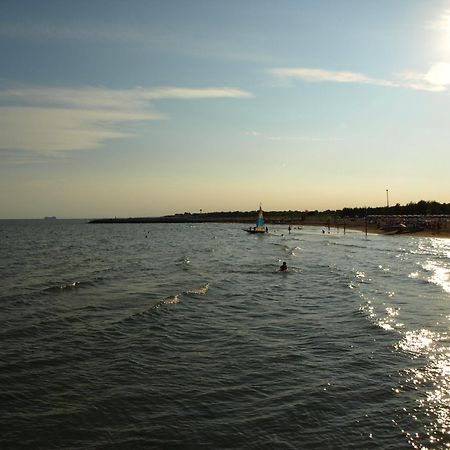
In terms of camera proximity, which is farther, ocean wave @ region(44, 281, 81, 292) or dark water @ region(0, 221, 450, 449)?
ocean wave @ region(44, 281, 81, 292)

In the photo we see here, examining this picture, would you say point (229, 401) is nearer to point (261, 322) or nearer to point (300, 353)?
point (300, 353)

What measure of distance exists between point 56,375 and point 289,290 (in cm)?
2045

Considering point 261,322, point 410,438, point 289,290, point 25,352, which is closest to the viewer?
point 410,438

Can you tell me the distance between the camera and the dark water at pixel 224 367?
37.8 feet

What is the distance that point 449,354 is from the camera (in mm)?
17562

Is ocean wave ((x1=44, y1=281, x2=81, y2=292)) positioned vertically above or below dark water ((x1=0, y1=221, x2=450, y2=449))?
above

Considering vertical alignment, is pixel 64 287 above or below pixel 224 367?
above

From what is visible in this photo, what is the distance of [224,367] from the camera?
1627 cm

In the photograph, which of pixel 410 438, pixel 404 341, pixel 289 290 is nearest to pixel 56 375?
pixel 410 438

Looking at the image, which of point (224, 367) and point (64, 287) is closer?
point (224, 367)

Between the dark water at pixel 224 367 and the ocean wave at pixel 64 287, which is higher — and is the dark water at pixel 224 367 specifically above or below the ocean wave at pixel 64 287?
below

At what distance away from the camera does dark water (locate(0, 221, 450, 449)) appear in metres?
11.5

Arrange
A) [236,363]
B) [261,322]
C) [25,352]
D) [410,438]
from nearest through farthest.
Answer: [410,438] < [236,363] < [25,352] < [261,322]

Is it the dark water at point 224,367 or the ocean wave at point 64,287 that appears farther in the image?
the ocean wave at point 64,287
